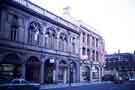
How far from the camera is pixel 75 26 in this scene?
1892 inches

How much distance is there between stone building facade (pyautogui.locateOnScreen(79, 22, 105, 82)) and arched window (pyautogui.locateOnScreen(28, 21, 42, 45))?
654 inches

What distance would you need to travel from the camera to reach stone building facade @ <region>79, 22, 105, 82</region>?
50.7 metres

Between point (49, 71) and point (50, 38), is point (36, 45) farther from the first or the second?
point (49, 71)

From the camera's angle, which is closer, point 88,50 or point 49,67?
point 49,67

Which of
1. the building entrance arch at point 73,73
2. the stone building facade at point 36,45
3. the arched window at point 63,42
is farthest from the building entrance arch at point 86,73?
the arched window at point 63,42

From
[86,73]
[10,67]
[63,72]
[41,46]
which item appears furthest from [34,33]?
[86,73]

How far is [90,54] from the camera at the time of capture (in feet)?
178

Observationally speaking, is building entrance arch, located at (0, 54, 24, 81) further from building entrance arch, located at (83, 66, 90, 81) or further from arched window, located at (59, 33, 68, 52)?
building entrance arch, located at (83, 66, 90, 81)

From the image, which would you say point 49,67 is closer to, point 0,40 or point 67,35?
point 67,35

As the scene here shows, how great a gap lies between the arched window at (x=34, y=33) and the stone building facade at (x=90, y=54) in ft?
54.5

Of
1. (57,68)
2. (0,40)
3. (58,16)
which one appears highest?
(58,16)

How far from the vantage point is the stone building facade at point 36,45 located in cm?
2891

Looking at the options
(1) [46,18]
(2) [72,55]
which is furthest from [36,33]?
(2) [72,55]

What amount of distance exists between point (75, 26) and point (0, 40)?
76.8 feet
